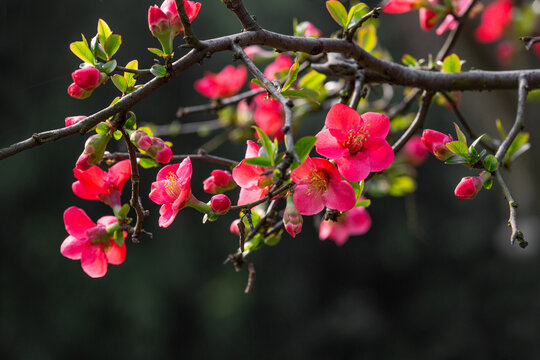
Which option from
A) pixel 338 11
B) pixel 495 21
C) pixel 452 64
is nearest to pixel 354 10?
pixel 338 11

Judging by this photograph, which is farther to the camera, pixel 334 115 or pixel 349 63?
pixel 349 63

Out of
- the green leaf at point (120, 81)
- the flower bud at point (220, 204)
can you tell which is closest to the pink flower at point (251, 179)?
the flower bud at point (220, 204)

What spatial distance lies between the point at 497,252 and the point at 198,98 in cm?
259

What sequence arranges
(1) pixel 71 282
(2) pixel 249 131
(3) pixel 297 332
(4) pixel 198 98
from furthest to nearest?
(3) pixel 297 332
(4) pixel 198 98
(1) pixel 71 282
(2) pixel 249 131

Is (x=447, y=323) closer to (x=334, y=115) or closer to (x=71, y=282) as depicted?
Answer: (x=71, y=282)

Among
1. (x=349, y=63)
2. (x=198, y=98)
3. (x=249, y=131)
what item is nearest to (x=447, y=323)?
(x=198, y=98)

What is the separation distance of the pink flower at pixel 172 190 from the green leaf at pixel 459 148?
235 mm

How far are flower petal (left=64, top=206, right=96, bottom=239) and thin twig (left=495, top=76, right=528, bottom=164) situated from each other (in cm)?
39

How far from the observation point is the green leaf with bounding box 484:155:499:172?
1.40 feet

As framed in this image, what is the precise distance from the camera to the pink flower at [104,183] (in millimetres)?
467

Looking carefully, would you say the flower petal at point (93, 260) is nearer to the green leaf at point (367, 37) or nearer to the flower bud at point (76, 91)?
the flower bud at point (76, 91)

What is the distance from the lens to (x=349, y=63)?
0.55 meters

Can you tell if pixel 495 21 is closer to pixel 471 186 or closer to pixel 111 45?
pixel 471 186

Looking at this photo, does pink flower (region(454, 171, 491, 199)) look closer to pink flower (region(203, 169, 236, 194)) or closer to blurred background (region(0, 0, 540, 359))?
pink flower (region(203, 169, 236, 194))
